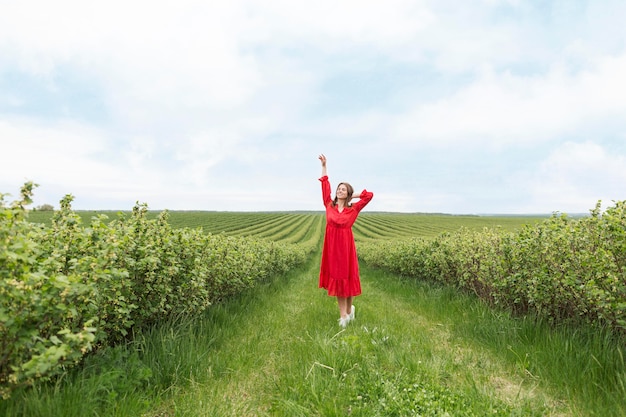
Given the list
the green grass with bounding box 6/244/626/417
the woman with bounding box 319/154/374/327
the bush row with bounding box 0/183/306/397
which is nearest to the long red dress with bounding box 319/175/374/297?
the woman with bounding box 319/154/374/327

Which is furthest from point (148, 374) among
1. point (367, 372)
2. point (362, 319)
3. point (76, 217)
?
point (362, 319)

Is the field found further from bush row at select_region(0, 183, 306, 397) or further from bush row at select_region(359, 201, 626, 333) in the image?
bush row at select_region(359, 201, 626, 333)

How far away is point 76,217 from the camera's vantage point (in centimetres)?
340

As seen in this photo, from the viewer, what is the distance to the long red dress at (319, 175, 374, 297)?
5980 millimetres

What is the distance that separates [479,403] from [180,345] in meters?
3.29

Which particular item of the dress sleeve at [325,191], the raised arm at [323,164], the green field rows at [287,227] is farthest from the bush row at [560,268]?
the green field rows at [287,227]

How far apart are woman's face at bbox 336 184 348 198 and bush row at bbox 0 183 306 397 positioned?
2421 mm

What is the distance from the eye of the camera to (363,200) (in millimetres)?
6188

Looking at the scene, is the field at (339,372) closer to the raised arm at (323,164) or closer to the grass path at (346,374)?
the grass path at (346,374)

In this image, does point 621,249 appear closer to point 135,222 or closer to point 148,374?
point 148,374

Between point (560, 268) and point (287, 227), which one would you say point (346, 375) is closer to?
point (560, 268)

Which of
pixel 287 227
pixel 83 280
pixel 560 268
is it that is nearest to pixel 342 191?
pixel 560 268

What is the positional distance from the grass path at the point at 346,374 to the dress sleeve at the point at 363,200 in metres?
2.11

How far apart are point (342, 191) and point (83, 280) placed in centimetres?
433
